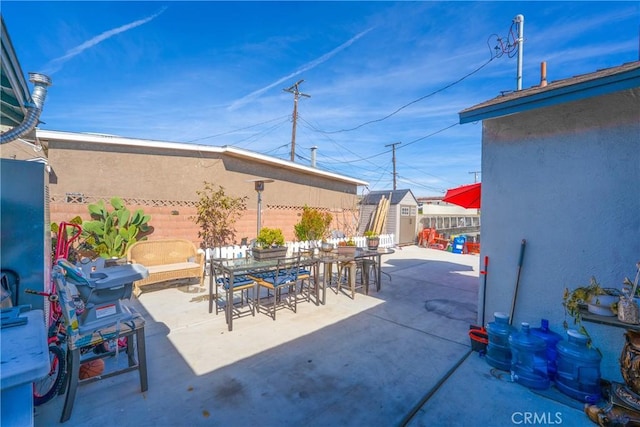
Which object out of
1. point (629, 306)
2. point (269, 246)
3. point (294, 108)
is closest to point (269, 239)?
point (269, 246)

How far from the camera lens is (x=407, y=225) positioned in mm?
13789

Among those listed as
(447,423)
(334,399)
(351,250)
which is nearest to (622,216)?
(447,423)

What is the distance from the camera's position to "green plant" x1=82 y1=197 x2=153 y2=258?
6.03m

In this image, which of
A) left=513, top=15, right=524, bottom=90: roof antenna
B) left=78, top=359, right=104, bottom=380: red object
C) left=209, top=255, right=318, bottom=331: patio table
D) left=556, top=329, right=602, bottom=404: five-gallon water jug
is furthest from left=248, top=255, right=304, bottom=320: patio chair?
left=513, top=15, right=524, bottom=90: roof antenna

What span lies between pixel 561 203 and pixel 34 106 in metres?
5.33

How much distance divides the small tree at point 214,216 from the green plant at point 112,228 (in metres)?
1.43

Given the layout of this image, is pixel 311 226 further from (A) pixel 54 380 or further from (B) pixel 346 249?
(A) pixel 54 380

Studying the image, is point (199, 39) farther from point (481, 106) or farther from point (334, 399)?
point (334, 399)

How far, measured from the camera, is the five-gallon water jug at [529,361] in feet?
9.18

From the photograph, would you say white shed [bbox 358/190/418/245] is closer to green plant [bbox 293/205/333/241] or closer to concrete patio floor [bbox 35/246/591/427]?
green plant [bbox 293/205/333/241]

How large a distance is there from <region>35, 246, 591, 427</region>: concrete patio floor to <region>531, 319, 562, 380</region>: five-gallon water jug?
26cm

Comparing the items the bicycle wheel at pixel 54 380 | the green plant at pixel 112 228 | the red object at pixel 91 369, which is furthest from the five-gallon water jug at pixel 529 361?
the green plant at pixel 112 228

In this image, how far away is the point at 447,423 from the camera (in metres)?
2.34

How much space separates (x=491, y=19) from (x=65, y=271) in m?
8.33
